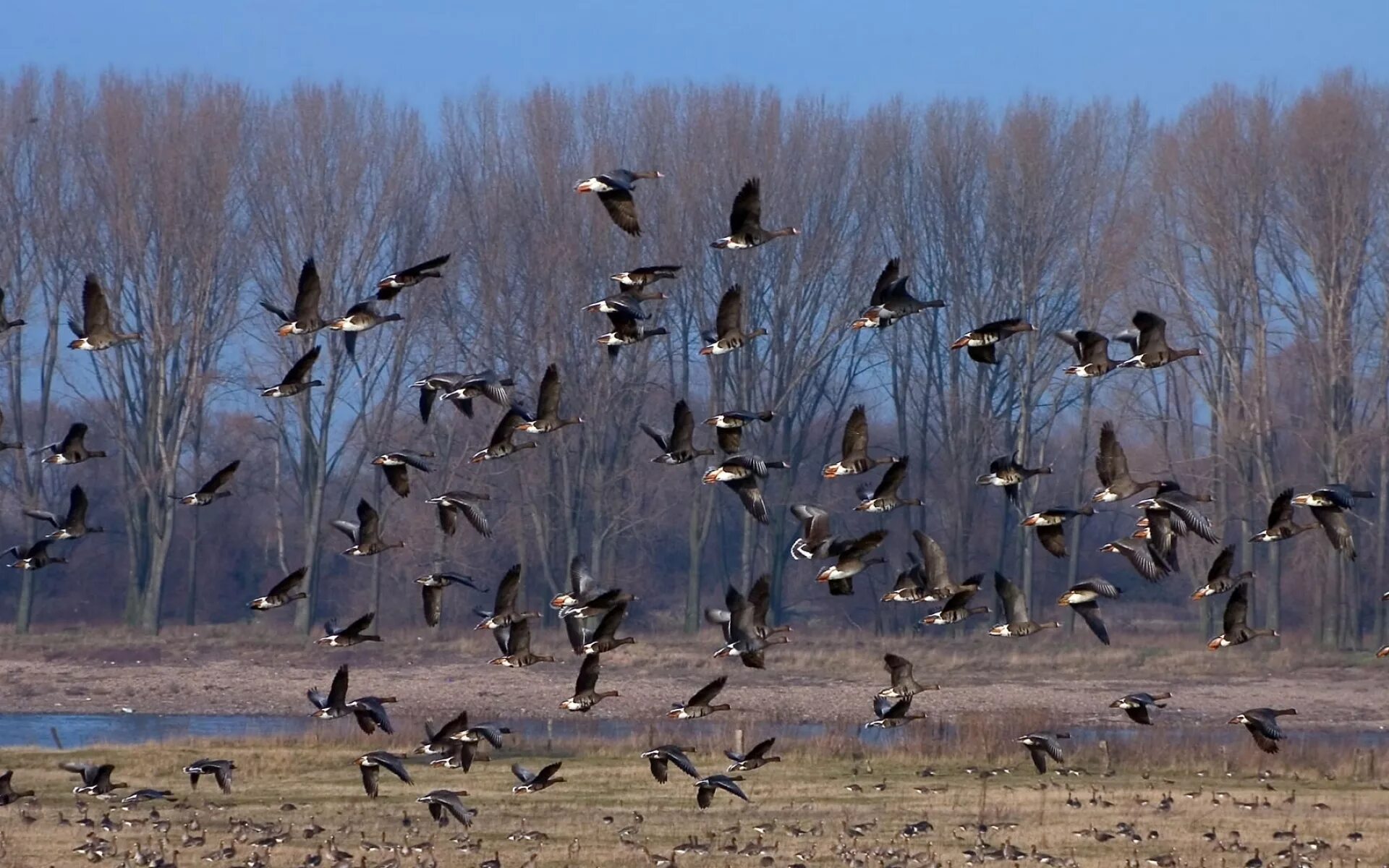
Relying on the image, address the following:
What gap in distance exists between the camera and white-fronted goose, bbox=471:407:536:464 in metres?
13.4

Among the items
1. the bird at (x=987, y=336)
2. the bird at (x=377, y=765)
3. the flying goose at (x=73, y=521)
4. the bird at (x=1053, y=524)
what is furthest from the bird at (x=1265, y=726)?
the flying goose at (x=73, y=521)

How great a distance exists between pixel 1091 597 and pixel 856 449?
195 cm

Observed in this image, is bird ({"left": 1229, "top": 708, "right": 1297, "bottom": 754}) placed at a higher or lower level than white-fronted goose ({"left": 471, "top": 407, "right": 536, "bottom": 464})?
lower

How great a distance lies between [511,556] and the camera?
2301 inches

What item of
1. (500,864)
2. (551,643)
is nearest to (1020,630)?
(500,864)

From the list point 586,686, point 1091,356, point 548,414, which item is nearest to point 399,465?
point 548,414

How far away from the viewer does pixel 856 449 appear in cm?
1347

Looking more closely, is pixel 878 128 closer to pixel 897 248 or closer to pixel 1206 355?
pixel 897 248

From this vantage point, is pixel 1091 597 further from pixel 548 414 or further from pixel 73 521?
pixel 73 521

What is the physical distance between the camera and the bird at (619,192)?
1232 centimetres

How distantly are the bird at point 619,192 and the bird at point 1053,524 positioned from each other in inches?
130

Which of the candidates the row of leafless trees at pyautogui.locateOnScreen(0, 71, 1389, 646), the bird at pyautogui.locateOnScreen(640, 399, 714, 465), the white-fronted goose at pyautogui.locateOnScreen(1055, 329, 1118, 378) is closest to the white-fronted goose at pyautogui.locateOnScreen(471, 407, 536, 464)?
the bird at pyautogui.locateOnScreen(640, 399, 714, 465)

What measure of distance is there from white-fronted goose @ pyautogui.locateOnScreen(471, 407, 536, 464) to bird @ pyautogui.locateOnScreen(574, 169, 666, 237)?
170cm

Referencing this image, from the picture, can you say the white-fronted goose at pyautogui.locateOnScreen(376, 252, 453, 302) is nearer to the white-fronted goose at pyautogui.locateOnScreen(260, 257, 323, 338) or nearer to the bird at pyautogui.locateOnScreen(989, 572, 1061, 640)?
the white-fronted goose at pyautogui.locateOnScreen(260, 257, 323, 338)
